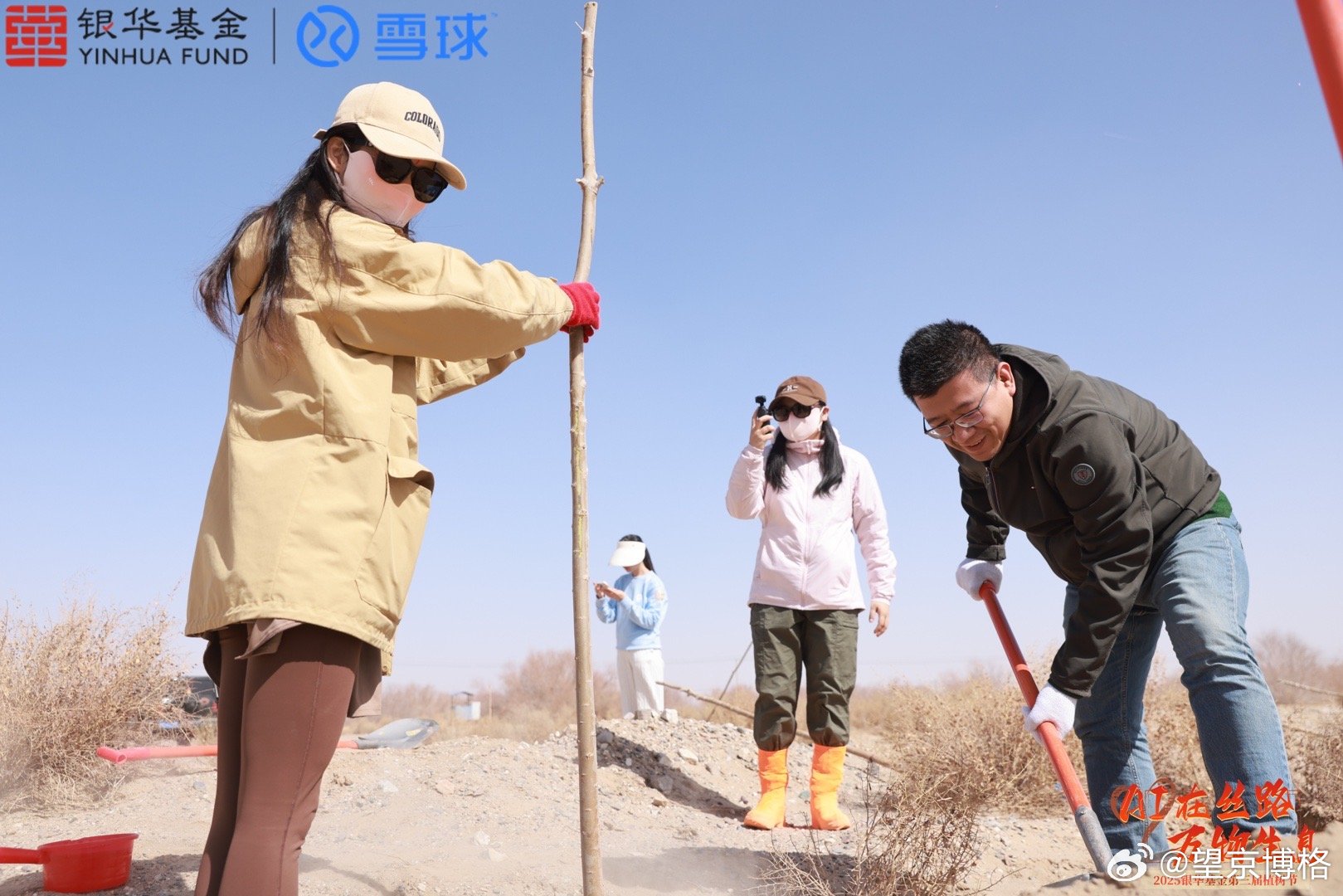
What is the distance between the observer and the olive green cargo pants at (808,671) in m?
4.88

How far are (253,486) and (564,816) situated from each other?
124 inches

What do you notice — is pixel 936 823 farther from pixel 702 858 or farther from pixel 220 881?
pixel 220 881

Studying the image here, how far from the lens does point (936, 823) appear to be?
328 centimetres

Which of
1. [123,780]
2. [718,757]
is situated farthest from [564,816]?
[123,780]

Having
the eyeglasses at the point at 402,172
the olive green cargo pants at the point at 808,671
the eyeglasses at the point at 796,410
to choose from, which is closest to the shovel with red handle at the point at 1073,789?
the olive green cargo pants at the point at 808,671

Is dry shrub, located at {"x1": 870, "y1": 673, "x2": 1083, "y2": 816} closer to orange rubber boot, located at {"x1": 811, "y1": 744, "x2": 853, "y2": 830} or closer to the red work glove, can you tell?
orange rubber boot, located at {"x1": 811, "y1": 744, "x2": 853, "y2": 830}

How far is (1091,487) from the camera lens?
2.83m

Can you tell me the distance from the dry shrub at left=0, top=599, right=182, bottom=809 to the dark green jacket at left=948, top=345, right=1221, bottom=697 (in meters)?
4.92

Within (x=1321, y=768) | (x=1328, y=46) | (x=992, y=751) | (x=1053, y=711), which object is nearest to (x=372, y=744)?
(x=992, y=751)

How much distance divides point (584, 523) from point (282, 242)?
108 centimetres

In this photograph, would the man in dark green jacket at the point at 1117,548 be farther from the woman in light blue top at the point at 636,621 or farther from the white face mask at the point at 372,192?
the woman in light blue top at the point at 636,621

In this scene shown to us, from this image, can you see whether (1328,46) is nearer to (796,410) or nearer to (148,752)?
(796,410)

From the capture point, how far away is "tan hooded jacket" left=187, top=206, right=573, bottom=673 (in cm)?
203

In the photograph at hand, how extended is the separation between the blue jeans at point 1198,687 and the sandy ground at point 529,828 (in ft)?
0.98
